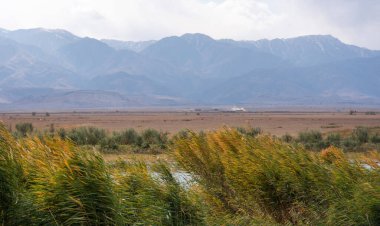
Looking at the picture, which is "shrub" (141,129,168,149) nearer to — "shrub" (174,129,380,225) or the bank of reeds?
"shrub" (174,129,380,225)

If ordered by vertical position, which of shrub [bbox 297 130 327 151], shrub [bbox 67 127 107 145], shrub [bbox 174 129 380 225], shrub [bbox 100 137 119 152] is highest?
shrub [bbox 174 129 380 225]

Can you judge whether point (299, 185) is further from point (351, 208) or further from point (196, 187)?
point (196, 187)

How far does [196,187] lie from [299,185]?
103 inches

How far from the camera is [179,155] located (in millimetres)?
14906

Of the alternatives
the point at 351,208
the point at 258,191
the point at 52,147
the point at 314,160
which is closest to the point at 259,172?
the point at 258,191

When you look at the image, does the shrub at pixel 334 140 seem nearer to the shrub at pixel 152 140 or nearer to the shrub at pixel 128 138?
the shrub at pixel 152 140

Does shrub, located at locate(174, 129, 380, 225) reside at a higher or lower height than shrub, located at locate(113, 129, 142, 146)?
higher

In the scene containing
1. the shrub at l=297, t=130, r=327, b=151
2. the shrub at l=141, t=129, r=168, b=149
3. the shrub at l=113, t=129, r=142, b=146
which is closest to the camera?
the shrub at l=141, t=129, r=168, b=149

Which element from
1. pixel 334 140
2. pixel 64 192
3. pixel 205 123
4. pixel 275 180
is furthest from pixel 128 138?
pixel 205 123

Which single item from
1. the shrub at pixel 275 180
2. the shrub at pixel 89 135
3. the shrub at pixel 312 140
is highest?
the shrub at pixel 275 180

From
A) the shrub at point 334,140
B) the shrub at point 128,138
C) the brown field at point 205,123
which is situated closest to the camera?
the shrub at point 334,140

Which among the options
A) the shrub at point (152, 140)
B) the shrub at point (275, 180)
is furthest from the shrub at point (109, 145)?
the shrub at point (275, 180)

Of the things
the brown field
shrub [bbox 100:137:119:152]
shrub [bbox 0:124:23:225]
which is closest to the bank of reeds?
shrub [bbox 0:124:23:225]

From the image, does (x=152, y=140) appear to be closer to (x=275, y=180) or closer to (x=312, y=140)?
(x=312, y=140)
